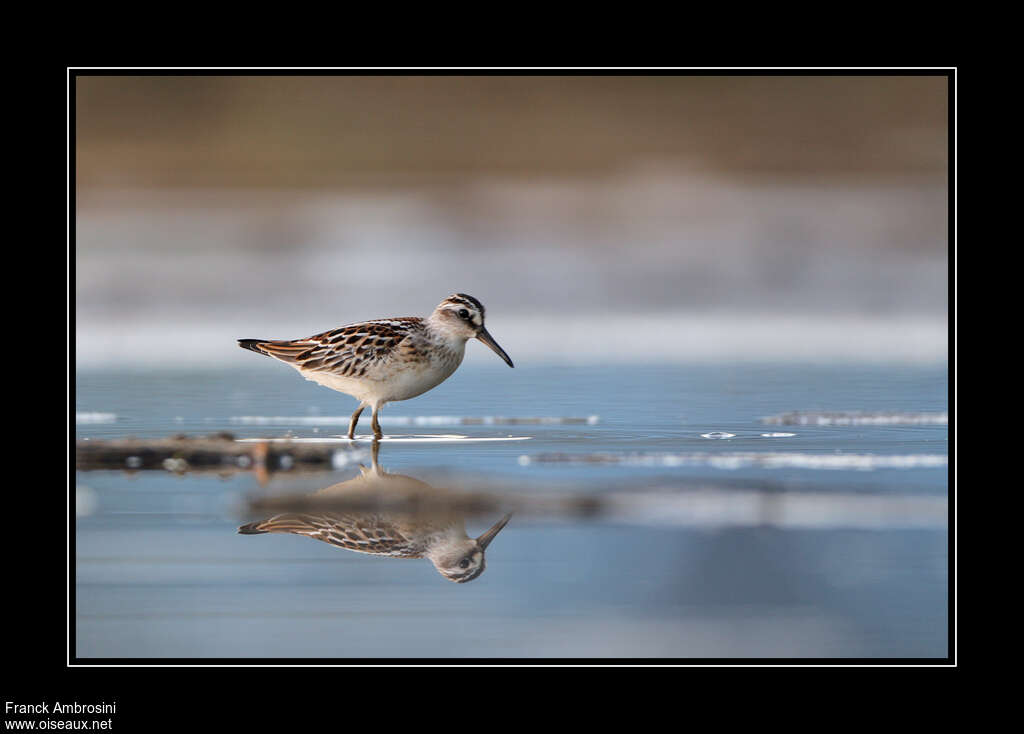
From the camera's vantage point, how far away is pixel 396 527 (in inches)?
221

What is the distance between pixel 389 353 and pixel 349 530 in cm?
294

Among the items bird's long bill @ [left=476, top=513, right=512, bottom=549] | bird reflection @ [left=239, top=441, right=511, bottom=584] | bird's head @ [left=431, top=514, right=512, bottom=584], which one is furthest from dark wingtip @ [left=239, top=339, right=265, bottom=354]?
bird's head @ [left=431, top=514, right=512, bottom=584]

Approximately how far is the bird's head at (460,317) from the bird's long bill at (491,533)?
3.04 m

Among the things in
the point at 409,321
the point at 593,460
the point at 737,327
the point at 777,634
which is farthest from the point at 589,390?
the point at 777,634

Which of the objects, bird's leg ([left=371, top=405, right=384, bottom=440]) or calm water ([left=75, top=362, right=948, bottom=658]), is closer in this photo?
calm water ([left=75, top=362, right=948, bottom=658])

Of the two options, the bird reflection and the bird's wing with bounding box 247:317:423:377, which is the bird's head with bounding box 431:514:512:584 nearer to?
the bird reflection

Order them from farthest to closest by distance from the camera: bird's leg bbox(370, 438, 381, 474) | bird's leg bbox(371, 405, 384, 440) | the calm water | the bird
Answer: the bird → bird's leg bbox(371, 405, 384, 440) → bird's leg bbox(370, 438, 381, 474) → the calm water

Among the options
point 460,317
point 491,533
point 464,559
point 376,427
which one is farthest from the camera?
point 460,317

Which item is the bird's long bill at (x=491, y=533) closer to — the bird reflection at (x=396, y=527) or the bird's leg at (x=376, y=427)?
the bird reflection at (x=396, y=527)

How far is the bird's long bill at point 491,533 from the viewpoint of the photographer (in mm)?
5416

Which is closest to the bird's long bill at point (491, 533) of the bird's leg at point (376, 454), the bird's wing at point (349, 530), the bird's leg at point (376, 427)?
the bird's wing at point (349, 530)

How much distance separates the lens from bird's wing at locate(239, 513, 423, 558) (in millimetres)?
5348

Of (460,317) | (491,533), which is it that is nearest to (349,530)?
(491,533)

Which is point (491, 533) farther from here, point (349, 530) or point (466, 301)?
point (466, 301)
